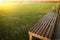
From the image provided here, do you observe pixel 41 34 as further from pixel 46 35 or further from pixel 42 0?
pixel 42 0

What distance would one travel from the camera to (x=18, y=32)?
512 centimetres

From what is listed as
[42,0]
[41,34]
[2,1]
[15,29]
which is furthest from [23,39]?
[2,1]

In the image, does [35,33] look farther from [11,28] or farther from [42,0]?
[42,0]

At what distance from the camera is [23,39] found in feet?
14.8

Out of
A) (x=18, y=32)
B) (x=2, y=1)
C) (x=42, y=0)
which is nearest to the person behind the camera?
(x=18, y=32)

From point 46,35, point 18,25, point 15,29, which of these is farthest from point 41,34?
point 18,25

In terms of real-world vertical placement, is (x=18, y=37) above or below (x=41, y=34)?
below

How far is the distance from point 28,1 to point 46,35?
8.33 metres

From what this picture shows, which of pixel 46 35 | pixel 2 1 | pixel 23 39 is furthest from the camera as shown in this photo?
pixel 2 1

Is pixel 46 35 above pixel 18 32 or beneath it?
above

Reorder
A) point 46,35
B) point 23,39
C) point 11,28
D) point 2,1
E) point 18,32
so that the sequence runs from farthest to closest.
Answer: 1. point 2,1
2. point 11,28
3. point 18,32
4. point 23,39
5. point 46,35

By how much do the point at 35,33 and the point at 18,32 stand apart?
1.82 m

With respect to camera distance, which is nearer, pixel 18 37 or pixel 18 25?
pixel 18 37

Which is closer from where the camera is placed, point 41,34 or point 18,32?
point 41,34
